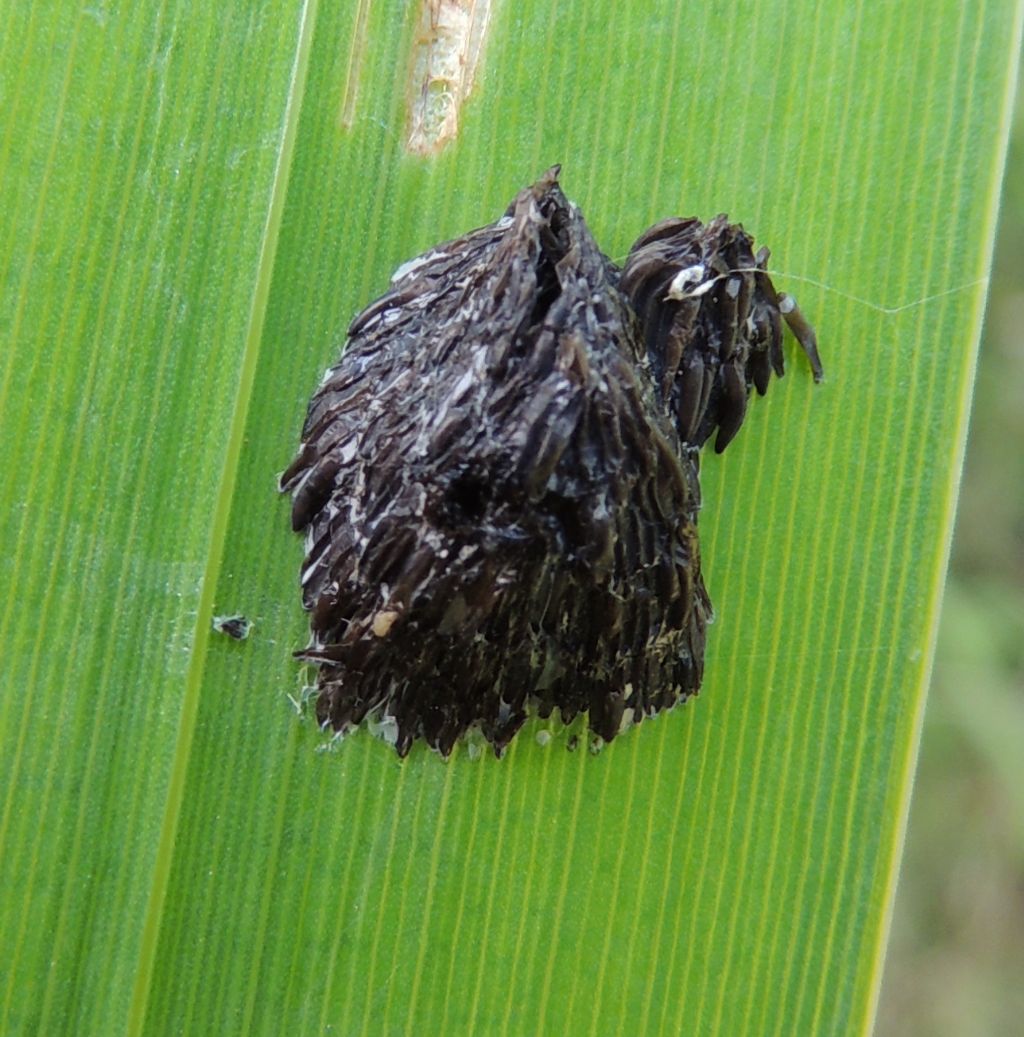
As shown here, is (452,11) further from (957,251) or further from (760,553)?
(760,553)

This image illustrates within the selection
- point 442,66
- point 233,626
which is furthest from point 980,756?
point 442,66

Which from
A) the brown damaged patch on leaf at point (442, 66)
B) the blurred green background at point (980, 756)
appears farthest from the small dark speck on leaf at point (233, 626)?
the blurred green background at point (980, 756)

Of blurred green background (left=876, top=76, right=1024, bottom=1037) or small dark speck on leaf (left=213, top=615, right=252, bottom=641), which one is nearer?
small dark speck on leaf (left=213, top=615, right=252, bottom=641)

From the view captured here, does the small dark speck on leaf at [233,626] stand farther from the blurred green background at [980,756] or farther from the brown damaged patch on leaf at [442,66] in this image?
the blurred green background at [980,756]

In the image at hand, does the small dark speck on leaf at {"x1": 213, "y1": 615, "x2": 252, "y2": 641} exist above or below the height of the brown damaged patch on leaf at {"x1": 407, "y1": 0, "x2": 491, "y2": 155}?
below

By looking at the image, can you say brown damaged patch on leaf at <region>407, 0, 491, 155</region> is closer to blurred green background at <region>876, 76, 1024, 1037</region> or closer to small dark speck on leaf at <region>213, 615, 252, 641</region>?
small dark speck on leaf at <region>213, 615, 252, 641</region>

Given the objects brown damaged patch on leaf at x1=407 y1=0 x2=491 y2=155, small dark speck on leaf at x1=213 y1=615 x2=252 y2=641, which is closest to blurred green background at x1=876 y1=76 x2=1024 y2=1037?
brown damaged patch on leaf at x1=407 y1=0 x2=491 y2=155

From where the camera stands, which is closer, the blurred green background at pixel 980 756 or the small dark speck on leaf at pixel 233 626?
the small dark speck on leaf at pixel 233 626
